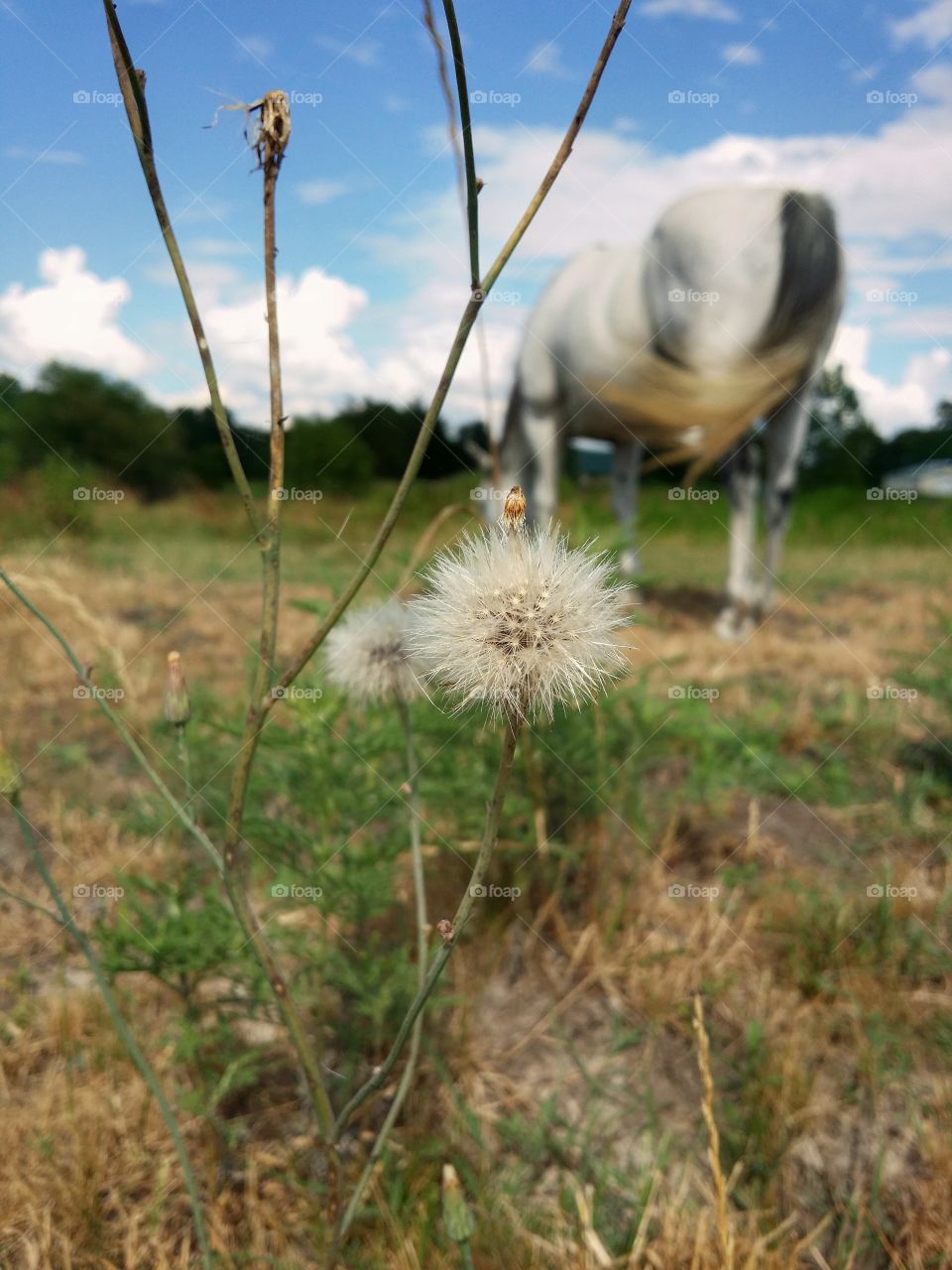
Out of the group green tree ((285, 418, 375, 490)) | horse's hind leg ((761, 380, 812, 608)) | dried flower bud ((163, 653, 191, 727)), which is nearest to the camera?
dried flower bud ((163, 653, 191, 727))

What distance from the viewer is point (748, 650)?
3.79m

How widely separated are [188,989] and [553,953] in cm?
68

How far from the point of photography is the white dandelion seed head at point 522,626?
0.63 m

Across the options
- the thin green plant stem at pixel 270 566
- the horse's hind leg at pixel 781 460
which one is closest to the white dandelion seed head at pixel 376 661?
the thin green plant stem at pixel 270 566

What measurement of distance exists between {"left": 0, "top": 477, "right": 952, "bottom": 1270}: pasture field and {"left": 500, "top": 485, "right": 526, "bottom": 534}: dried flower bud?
0.17m

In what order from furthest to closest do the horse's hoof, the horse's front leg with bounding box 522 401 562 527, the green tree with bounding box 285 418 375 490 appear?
the green tree with bounding box 285 418 375 490 < the horse's front leg with bounding box 522 401 562 527 < the horse's hoof

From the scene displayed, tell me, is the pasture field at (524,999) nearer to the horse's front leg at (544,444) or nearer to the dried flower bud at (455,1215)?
the dried flower bud at (455,1215)

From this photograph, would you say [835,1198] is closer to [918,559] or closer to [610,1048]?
[610,1048]

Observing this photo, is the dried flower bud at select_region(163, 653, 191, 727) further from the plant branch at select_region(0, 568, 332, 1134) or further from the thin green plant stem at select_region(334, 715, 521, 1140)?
the thin green plant stem at select_region(334, 715, 521, 1140)

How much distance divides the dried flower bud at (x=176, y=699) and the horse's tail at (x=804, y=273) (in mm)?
2910

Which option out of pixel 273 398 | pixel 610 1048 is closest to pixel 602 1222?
pixel 610 1048

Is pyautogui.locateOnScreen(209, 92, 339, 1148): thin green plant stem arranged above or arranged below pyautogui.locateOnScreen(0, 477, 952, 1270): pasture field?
above

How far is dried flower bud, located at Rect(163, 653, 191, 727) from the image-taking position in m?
0.83

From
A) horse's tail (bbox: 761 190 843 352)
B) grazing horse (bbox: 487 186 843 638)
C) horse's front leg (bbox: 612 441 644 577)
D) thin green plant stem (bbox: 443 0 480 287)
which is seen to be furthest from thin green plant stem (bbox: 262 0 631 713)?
horse's front leg (bbox: 612 441 644 577)
